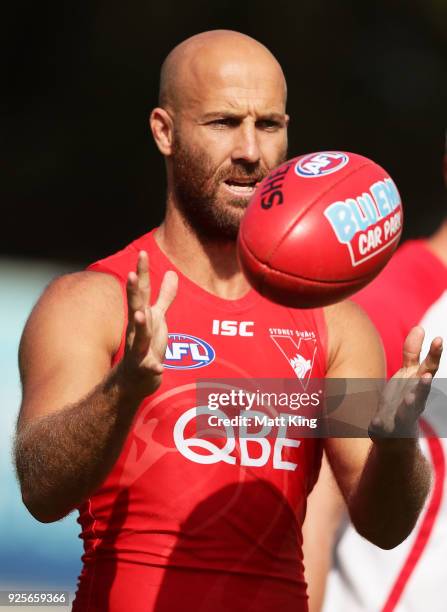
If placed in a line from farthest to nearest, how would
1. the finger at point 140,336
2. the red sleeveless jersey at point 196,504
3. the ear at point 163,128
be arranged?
the ear at point 163,128
the red sleeveless jersey at point 196,504
the finger at point 140,336

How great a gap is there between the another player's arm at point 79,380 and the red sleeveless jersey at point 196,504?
11 cm

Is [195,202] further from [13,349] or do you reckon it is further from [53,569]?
[13,349]

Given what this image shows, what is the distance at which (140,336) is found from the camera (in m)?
3.18

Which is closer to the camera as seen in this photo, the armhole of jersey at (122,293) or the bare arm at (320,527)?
the armhole of jersey at (122,293)

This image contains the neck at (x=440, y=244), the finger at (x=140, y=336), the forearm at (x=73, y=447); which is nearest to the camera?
the finger at (x=140, y=336)

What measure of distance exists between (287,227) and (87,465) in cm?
82

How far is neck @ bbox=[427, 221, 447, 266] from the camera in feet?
15.4

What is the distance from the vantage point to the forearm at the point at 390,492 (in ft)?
12.2

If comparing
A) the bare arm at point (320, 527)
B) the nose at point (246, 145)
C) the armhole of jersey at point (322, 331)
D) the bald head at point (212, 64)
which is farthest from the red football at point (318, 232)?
the bare arm at point (320, 527)

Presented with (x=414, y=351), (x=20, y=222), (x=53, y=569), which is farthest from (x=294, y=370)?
(x=20, y=222)

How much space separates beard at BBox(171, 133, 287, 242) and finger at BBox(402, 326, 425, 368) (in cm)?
85

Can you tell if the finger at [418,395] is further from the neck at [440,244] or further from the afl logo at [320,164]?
the neck at [440,244]

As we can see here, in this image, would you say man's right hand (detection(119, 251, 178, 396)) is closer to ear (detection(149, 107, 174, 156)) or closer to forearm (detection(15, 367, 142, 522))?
forearm (detection(15, 367, 142, 522))

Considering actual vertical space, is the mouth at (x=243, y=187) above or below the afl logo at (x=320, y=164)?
below
